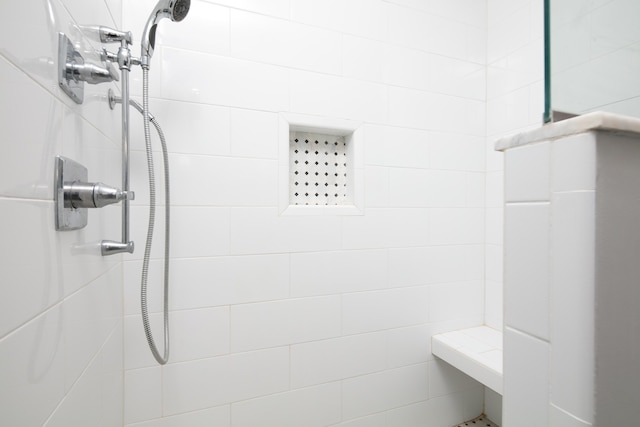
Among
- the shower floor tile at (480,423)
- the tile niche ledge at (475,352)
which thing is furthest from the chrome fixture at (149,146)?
the shower floor tile at (480,423)

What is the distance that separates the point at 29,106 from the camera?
379mm

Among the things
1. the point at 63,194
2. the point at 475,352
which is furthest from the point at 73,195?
the point at 475,352

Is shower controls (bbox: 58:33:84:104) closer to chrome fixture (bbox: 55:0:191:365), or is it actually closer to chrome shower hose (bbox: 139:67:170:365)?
chrome fixture (bbox: 55:0:191:365)

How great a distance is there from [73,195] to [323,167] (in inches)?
34.2

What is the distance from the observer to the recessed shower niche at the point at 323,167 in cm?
112

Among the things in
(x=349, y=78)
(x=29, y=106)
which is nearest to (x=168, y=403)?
(x=29, y=106)

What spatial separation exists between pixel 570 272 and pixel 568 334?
0.08 metres

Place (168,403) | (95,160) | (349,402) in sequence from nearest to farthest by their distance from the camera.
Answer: (95,160)
(168,403)
(349,402)

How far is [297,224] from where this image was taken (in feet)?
3.57

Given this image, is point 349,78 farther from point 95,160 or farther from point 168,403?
point 168,403

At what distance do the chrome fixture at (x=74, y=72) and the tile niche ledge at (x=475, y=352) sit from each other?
145cm

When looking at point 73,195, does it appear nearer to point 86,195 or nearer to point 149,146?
point 86,195

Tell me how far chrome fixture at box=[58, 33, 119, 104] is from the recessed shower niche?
24.7 inches

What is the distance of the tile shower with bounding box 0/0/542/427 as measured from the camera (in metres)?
0.70
